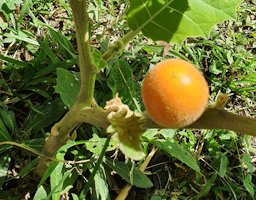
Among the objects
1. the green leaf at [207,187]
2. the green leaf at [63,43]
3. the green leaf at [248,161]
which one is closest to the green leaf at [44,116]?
the green leaf at [63,43]

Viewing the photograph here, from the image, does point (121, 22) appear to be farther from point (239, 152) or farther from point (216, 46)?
point (239, 152)

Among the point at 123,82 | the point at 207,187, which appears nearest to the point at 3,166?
the point at 123,82

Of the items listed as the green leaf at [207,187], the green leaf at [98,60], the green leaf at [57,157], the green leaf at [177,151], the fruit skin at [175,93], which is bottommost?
the green leaf at [207,187]

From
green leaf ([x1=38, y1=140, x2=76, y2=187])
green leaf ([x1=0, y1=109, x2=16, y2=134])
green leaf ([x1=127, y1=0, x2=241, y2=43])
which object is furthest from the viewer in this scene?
green leaf ([x1=0, y1=109, x2=16, y2=134])

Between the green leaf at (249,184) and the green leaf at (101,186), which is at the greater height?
the green leaf at (101,186)

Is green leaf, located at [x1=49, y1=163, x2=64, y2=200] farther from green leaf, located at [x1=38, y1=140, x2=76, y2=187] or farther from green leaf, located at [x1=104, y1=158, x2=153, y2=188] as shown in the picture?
green leaf, located at [x1=104, y1=158, x2=153, y2=188]

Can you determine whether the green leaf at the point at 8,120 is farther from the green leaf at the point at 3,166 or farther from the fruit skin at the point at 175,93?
the fruit skin at the point at 175,93

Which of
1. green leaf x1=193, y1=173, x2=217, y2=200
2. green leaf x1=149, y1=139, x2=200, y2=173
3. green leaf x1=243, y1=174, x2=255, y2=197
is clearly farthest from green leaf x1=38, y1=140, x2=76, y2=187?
green leaf x1=243, y1=174, x2=255, y2=197

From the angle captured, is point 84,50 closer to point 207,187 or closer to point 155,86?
point 155,86
